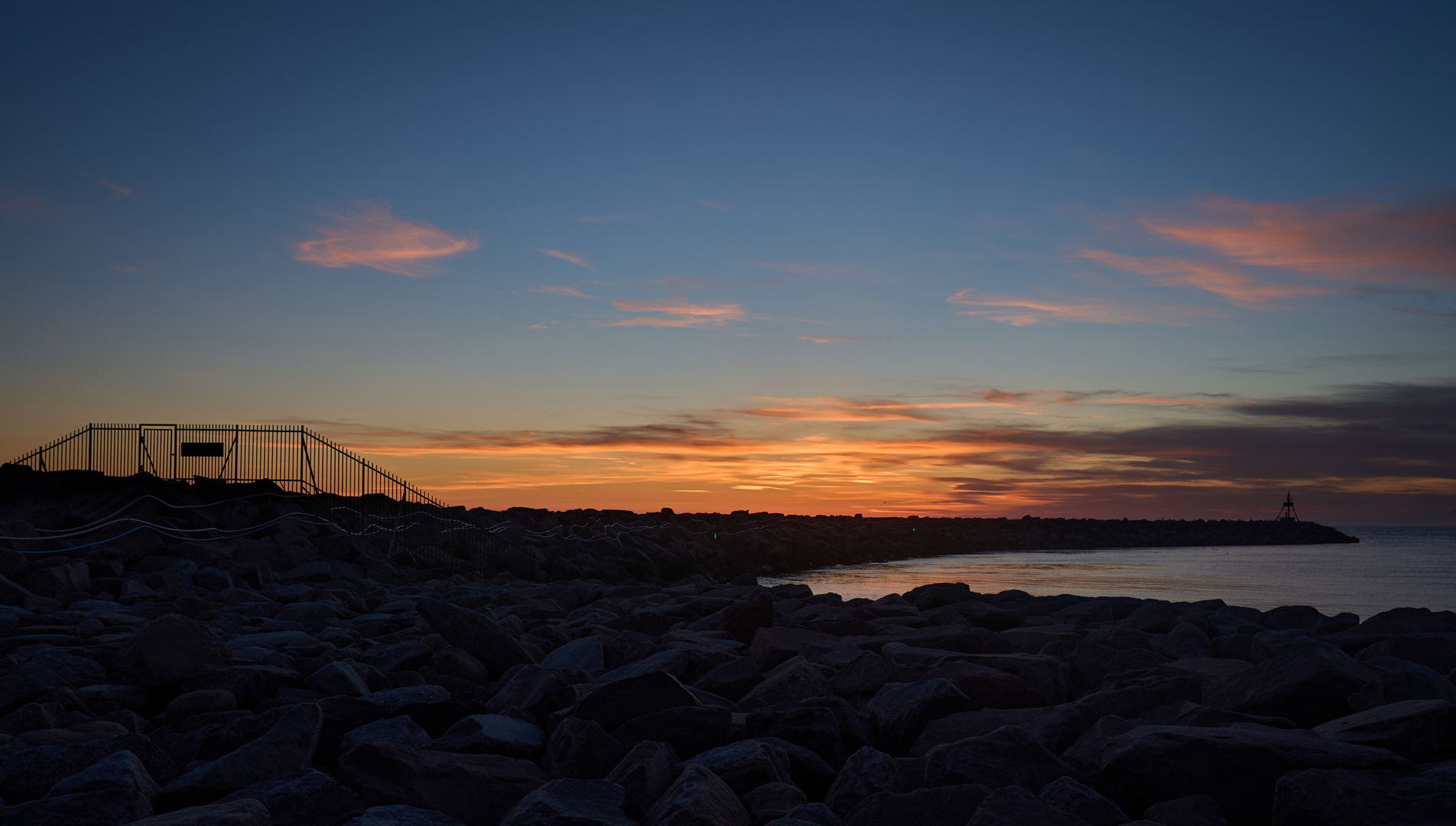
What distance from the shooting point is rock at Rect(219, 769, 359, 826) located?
3439mm

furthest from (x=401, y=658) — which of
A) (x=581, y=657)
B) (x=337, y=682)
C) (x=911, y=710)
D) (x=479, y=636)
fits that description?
(x=911, y=710)

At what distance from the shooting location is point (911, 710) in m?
4.59

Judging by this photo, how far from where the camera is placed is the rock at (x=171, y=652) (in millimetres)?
5352

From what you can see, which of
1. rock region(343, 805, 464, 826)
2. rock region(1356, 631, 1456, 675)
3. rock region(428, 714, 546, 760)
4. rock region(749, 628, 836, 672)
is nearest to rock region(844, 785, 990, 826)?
rock region(343, 805, 464, 826)

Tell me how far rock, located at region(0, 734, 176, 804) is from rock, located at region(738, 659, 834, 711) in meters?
2.83

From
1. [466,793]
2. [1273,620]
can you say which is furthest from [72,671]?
[1273,620]

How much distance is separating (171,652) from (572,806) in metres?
3.40

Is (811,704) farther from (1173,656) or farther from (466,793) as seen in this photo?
(1173,656)

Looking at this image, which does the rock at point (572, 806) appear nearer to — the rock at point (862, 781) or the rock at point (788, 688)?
the rock at point (862, 781)

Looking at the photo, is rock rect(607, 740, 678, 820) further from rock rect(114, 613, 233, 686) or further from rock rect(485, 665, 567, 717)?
rock rect(114, 613, 233, 686)

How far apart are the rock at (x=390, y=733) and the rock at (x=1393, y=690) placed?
175 inches

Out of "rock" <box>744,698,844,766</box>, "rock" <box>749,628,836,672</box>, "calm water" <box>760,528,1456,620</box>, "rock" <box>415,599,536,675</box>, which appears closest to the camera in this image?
"rock" <box>744,698,844,766</box>

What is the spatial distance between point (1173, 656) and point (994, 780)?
12.8 ft

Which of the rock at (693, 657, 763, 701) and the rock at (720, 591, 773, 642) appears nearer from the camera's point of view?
the rock at (693, 657, 763, 701)
